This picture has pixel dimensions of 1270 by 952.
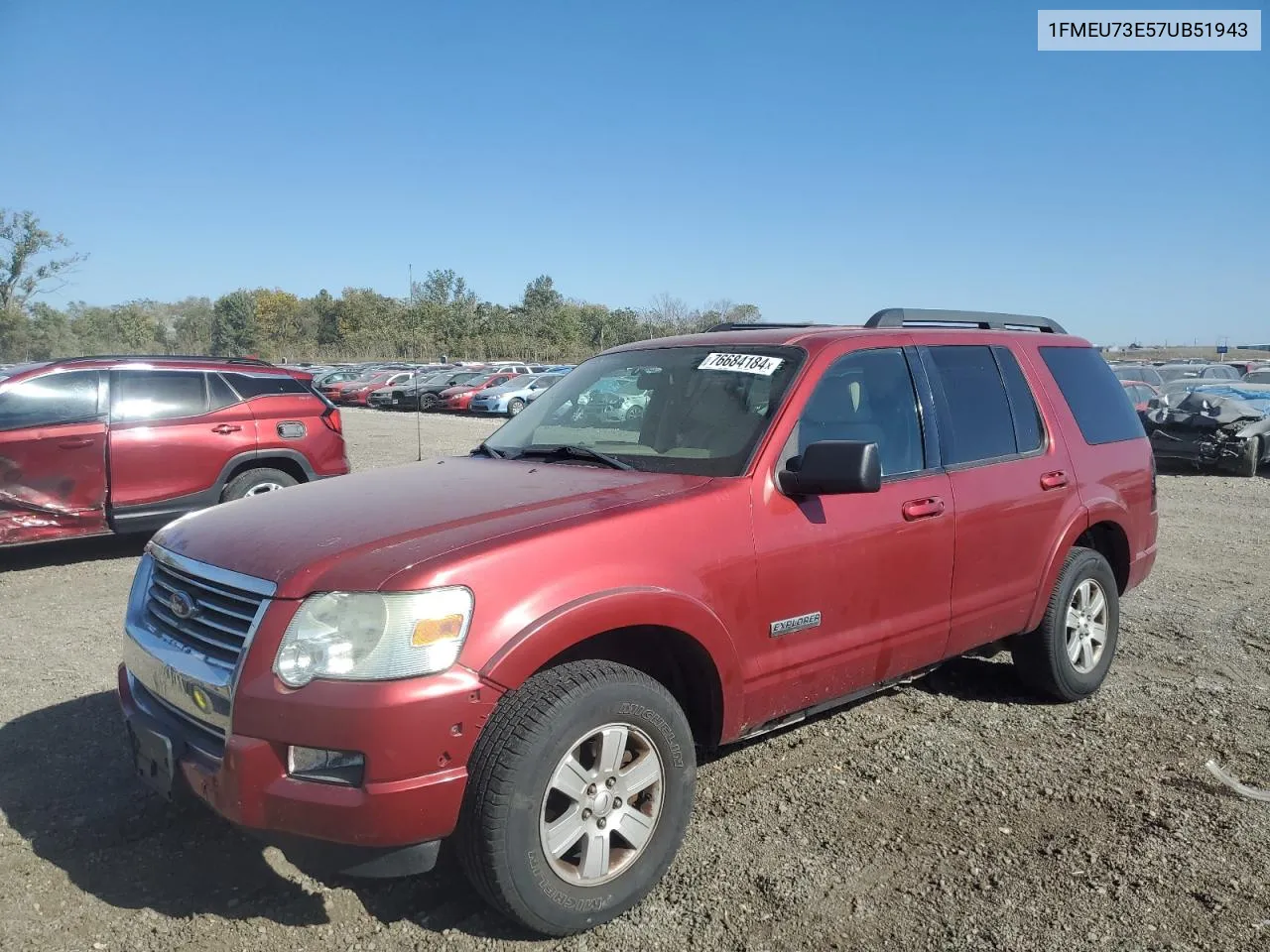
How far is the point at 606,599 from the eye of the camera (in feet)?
9.45

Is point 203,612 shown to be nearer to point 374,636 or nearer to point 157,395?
point 374,636

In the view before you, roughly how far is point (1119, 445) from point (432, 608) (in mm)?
4172

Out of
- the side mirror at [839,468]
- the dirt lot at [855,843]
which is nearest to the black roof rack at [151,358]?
the dirt lot at [855,843]

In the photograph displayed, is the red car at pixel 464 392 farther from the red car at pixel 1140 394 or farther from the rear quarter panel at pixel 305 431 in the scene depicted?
the rear quarter panel at pixel 305 431

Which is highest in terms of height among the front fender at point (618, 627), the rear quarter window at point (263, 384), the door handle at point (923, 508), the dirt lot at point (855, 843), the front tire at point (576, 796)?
the rear quarter window at point (263, 384)

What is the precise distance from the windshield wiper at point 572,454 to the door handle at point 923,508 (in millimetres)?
1146

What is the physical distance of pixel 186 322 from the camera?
7375cm

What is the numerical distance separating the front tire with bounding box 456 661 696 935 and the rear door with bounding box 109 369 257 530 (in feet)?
21.2

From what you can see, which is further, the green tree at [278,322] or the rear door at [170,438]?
the green tree at [278,322]

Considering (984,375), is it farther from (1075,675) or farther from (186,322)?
(186,322)

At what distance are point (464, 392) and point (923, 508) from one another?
31.1 metres

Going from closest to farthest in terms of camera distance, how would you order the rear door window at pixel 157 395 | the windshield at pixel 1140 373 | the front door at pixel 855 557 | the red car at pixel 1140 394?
the front door at pixel 855 557 < the rear door window at pixel 157 395 < the red car at pixel 1140 394 < the windshield at pixel 1140 373

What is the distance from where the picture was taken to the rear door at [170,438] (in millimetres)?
7961

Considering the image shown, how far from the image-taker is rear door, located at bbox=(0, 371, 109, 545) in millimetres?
7500
